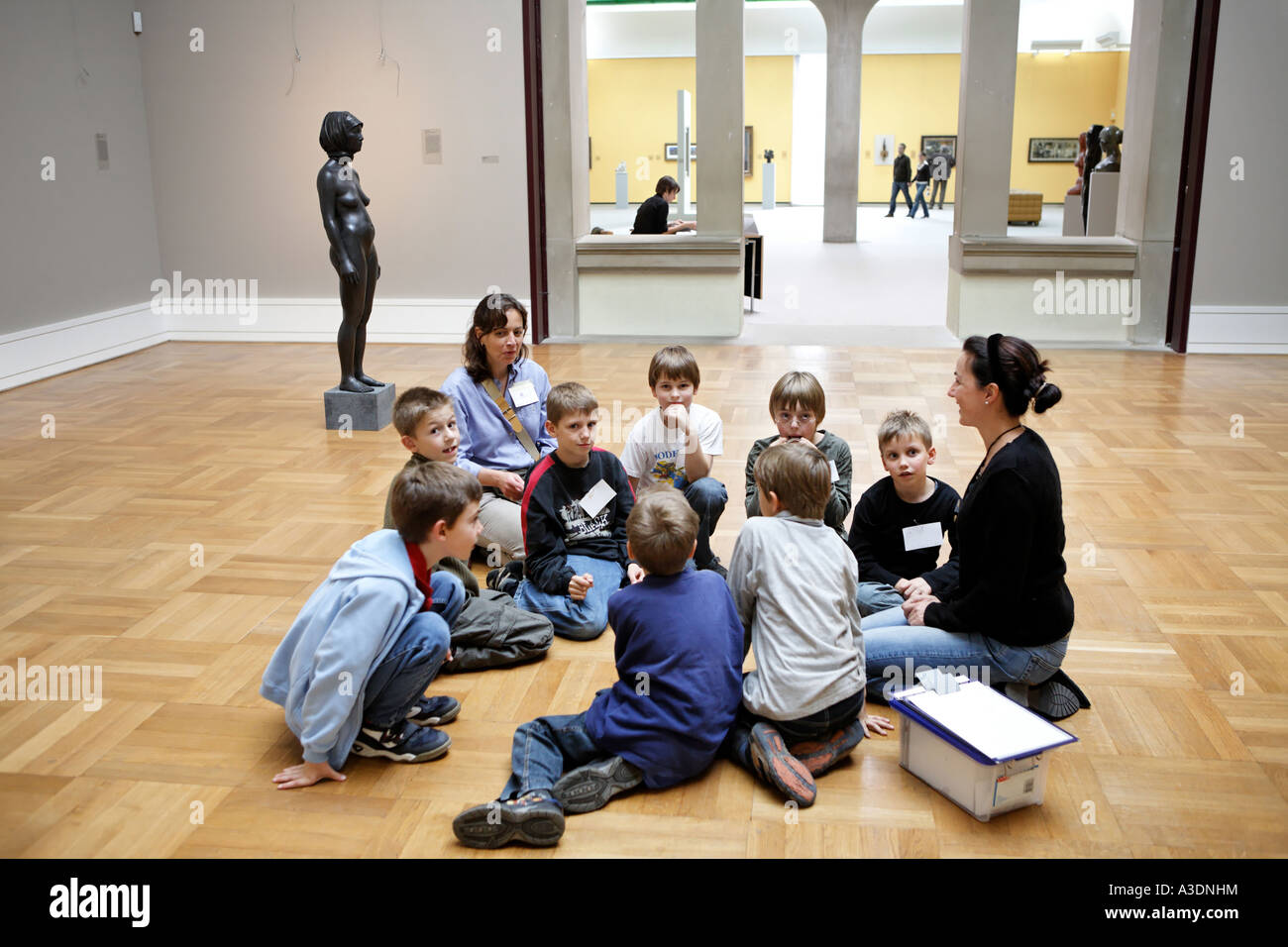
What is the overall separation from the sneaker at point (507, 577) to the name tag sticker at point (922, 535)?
1.45 m

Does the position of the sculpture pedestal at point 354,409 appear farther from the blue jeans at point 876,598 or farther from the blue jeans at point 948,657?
the blue jeans at point 948,657

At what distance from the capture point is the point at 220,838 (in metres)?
2.71

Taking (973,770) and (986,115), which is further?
(986,115)

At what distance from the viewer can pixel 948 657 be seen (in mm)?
3166

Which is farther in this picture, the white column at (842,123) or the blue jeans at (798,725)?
the white column at (842,123)

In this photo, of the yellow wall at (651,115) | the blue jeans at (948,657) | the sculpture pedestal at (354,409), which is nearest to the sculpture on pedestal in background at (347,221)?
the sculpture pedestal at (354,409)

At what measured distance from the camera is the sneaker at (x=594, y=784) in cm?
278

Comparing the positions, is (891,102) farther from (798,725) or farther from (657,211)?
(798,725)

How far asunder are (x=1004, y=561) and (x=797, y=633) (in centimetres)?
63

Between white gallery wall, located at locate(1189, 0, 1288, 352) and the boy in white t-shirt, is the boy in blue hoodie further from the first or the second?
white gallery wall, located at locate(1189, 0, 1288, 352)

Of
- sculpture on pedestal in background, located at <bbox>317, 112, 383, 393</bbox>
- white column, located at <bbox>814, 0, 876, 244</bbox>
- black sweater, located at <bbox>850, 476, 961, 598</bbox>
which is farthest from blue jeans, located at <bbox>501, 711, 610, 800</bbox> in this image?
white column, located at <bbox>814, 0, 876, 244</bbox>

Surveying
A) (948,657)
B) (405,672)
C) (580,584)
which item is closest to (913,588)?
(948,657)

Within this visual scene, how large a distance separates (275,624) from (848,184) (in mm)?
16887
